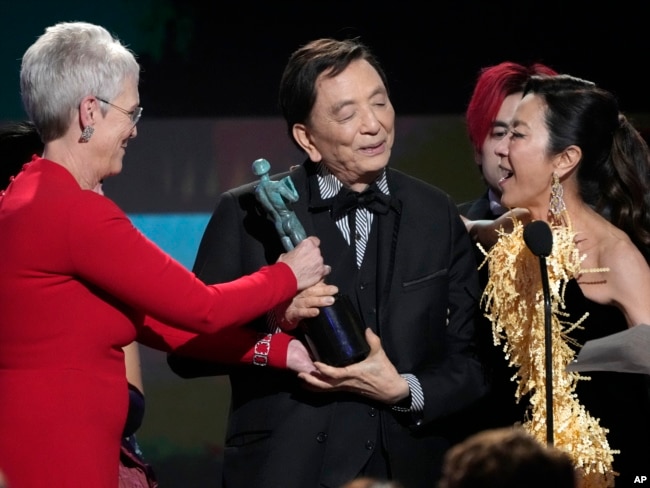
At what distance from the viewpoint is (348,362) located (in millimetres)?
2742

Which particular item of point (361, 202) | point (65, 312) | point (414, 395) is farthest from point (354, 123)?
point (65, 312)

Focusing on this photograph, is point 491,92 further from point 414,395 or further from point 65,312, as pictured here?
point 65,312

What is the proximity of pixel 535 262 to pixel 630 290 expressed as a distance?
25 centimetres

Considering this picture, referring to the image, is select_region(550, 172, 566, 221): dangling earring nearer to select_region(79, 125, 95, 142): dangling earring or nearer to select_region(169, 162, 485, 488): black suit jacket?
select_region(169, 162, 485, 488): black suit jacket

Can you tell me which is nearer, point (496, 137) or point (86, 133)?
point (86, 133)

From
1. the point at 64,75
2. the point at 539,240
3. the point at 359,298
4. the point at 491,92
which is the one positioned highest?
the point at 64,75

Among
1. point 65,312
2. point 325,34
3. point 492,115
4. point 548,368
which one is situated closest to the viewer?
point 65,312

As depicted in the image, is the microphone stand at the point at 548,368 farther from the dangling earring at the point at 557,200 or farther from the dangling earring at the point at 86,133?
the dangling earring at the point at 86,133

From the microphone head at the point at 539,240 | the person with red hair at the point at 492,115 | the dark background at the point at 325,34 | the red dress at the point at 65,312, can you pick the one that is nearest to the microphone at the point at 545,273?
the microphone head at the point at 539,240

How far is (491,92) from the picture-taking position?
3.86 meters

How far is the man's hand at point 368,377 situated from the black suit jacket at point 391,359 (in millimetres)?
93

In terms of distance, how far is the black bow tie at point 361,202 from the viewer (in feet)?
9.73

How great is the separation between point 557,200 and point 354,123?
0.55 metres

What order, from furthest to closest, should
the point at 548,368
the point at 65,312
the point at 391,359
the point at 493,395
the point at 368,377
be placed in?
the point at 493,395 < the point at 391,359 < the point at 368,377 < the point at 548,368 < the point at 65,312
